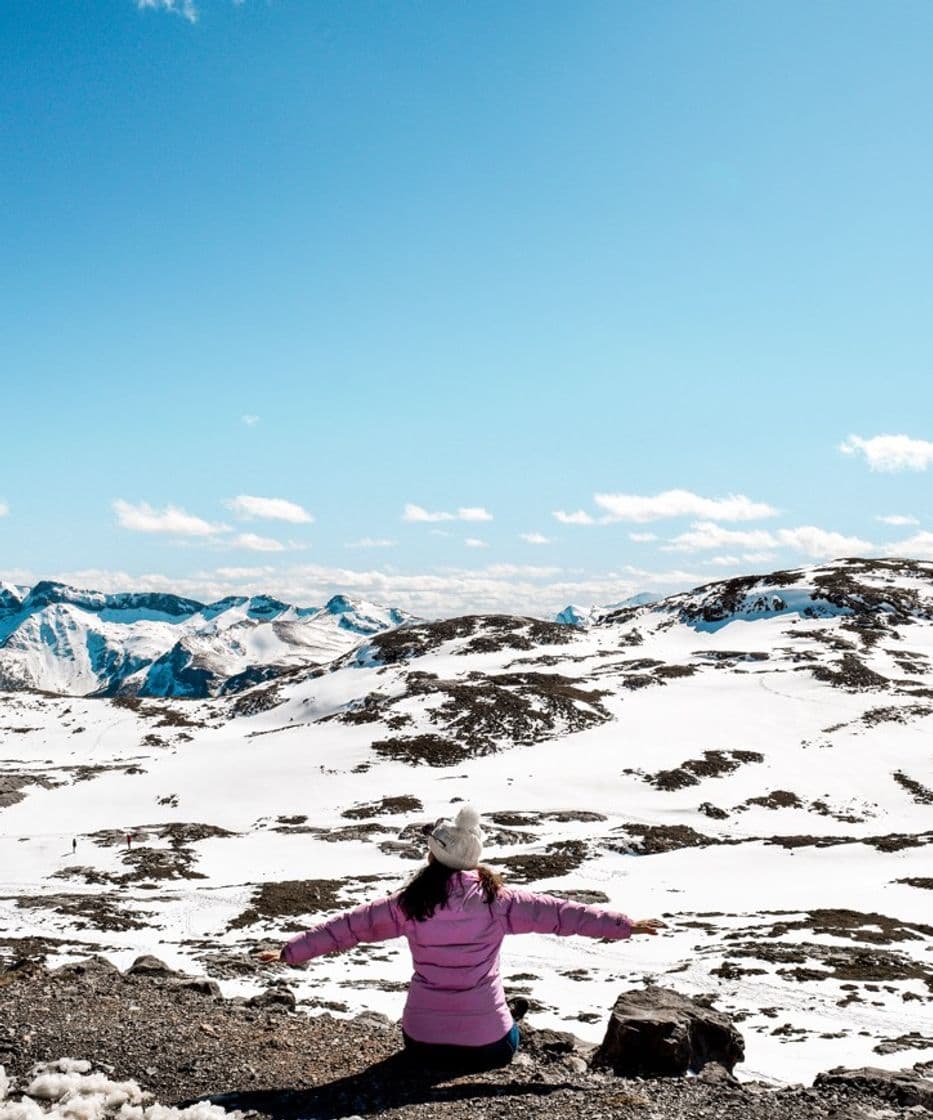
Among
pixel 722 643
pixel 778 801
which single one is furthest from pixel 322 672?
pixel 778 801

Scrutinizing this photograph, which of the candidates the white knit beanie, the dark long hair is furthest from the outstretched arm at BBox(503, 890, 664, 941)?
the white knit beanie

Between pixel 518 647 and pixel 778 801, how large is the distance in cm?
6089

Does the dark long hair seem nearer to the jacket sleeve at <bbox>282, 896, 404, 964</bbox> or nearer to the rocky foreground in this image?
the jacket sleeve at <bbox>282, 896, 404, 964</bbox>

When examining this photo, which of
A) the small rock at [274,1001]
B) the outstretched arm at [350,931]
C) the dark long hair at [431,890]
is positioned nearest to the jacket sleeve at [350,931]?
the outstretched arm at [350,931]

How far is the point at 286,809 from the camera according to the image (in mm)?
57438

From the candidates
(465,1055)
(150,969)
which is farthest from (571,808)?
(465,1055)

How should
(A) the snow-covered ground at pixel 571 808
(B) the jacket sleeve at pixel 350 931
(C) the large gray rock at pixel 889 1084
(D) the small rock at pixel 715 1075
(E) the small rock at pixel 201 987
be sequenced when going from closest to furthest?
(B) the jacket sleeve at pixel 350 931
(C) the large gray rock at pixel 889 1084
(D) the small rock at pixel 715 1075
(E) the small rock at pixel 201 987
(A) the snow-covered ground at pixel 571 808

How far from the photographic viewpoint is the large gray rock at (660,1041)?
32.0 ft

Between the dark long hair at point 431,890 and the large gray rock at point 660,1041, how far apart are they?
3.80 meters

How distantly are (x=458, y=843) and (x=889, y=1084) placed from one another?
21.8 ft

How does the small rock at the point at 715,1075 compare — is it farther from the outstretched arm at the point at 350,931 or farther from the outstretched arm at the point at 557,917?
the outstretched arm at the point at 350,931

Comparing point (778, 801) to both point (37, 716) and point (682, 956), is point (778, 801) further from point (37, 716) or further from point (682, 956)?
point (37, 716)

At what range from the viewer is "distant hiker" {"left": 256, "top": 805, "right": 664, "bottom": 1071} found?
7.65 metres

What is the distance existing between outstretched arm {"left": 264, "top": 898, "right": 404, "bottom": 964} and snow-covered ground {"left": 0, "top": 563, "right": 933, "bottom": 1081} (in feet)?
34.6
